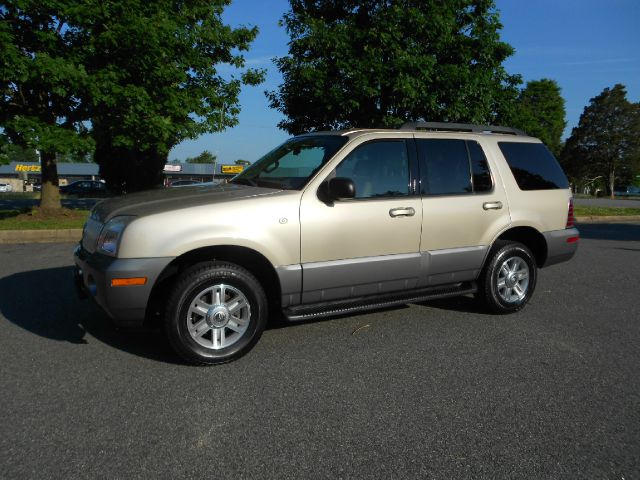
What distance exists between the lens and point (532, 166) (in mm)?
5477

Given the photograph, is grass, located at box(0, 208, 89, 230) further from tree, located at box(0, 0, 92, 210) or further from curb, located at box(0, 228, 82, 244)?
tree, located at box(0, 0, 92, 210)

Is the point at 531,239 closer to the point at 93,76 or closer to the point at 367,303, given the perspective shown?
the point at 367,303

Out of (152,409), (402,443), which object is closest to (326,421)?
(402,443)

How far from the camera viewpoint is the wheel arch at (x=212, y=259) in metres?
3.78

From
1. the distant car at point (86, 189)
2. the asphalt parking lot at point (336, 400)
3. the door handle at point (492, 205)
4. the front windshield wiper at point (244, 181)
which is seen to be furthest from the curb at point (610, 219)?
the distant car at point (86, 189)

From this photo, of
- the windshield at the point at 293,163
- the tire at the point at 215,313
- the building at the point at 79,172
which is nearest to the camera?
the tire at the point at 215,313

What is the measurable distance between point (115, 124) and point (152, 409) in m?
10.7

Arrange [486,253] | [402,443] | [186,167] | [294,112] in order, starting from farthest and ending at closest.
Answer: [186,167] → [294,112] → [486,253] → [402,443]

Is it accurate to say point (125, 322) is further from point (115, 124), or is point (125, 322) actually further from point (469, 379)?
point (115, 124)

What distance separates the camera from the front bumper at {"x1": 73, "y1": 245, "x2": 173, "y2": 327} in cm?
351

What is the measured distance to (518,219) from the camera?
17.0ft

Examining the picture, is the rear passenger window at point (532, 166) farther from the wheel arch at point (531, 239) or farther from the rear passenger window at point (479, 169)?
the wheel arch at point (531, 239)

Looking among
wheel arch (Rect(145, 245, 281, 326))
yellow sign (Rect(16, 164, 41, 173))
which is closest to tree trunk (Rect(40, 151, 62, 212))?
wheel arch (Rect(145, 245, 281, 326))

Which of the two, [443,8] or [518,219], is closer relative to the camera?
[518,219]
